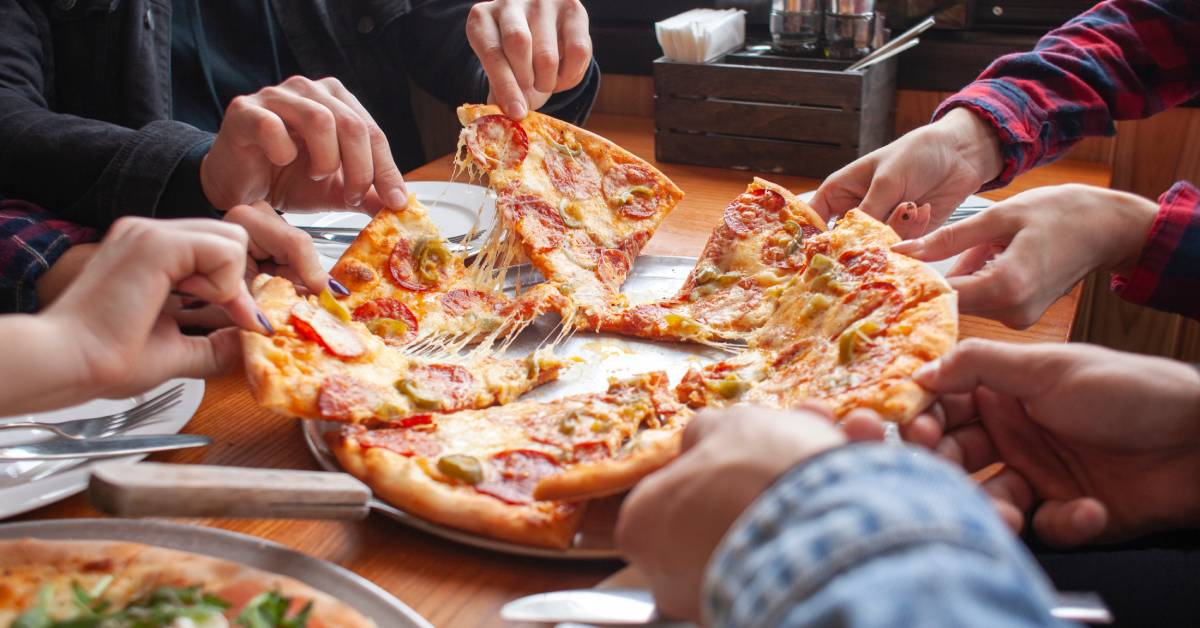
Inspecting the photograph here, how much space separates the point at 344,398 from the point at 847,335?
0.88 meters

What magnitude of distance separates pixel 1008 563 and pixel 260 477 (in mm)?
919

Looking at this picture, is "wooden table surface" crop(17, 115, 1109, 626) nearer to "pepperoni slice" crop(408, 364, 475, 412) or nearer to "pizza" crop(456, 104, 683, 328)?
"pepperoni slice" crop(408, 364, 475, 412)

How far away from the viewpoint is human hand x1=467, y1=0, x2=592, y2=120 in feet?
7.63

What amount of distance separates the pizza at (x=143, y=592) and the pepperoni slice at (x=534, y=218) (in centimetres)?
123

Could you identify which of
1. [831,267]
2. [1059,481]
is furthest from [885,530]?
[831,267]

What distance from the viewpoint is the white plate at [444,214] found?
8.18 ft

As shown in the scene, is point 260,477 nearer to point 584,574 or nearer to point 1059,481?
point 584,574

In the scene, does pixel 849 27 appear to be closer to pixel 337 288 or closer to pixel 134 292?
pixel 337 288

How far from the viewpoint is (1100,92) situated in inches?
91.6

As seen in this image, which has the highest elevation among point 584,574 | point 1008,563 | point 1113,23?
point 1113,23

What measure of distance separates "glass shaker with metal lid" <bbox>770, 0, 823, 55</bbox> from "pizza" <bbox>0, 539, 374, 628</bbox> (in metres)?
2.63

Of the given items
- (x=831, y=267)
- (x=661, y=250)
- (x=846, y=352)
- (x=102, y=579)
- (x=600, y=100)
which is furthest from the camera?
(x=600, y=100)

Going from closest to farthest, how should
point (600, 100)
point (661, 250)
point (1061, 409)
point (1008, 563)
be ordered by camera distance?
1. point (1008, 563)
2. point (1061, 409)
3. point (661, 250)
4. point (600, 100)

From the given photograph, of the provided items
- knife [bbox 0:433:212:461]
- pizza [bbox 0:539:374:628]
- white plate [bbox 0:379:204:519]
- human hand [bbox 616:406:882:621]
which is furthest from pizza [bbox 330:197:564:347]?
human hand [bbox 616:406:882:621]
